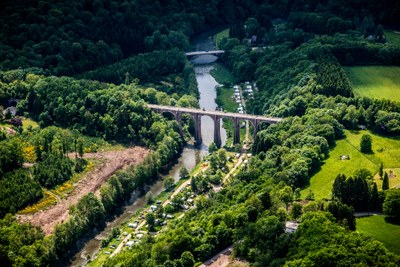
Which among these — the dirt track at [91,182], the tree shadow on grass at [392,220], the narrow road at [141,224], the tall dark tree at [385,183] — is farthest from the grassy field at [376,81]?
the tree shadow on grass at [392,220]

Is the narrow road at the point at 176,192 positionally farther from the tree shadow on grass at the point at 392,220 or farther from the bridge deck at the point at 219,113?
the tree shadow on grass at the point at 392,220

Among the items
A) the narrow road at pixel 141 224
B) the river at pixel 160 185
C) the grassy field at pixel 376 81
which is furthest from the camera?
the grassy field at pixel 376 81

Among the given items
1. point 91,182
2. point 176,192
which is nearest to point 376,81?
point 176,192

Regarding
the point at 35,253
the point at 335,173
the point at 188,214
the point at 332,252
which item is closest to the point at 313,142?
the point at 335,173

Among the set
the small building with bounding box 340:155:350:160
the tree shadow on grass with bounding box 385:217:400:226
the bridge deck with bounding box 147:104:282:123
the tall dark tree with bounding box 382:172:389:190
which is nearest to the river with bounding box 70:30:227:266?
the bridge deck with bounding box 147:104:282:123

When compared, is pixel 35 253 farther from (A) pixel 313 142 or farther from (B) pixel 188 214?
(A) pixel 313 142
